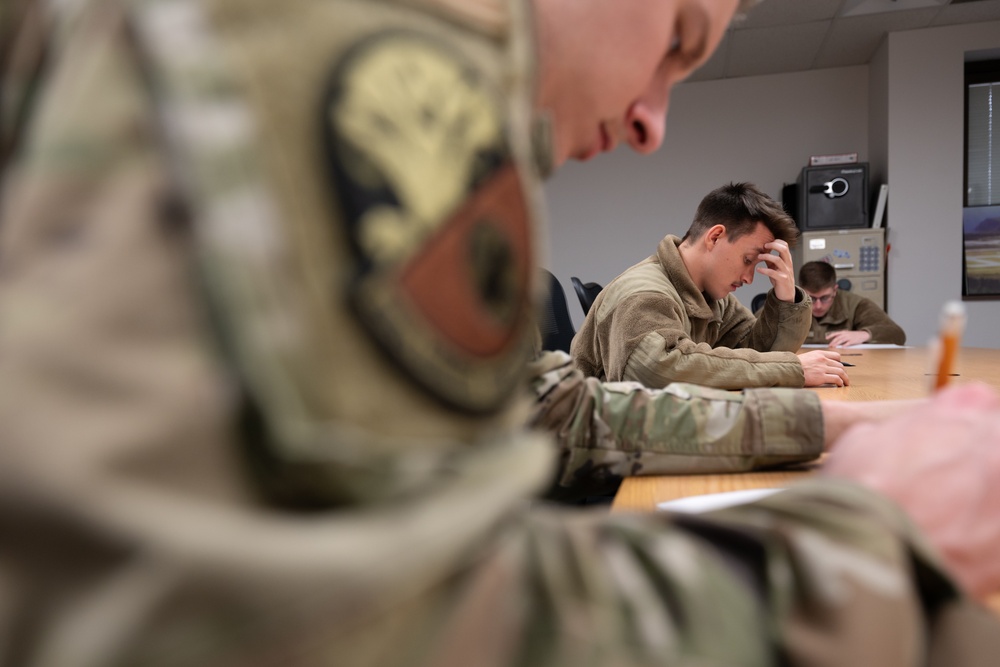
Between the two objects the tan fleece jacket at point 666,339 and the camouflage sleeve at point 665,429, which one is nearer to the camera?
the camouflage sleeve at point 665,429

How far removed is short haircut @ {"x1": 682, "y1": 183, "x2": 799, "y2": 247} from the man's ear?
0.09 ft

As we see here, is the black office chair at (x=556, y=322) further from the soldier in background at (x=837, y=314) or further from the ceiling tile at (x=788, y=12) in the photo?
the ceiling tile at (x=788, y=12)

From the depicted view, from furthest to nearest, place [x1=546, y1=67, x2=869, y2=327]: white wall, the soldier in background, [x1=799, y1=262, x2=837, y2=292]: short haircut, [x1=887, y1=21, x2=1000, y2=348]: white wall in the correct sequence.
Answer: [x1=546, y1=67, x2=869, y2=327]: white wall < [x1=887, y1=21, x2=1000, y2=348]: white wall < [x1=799, y1=262, x2=837, y2=292]: short haircut < the soldier in background

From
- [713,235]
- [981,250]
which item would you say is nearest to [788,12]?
[981,250]

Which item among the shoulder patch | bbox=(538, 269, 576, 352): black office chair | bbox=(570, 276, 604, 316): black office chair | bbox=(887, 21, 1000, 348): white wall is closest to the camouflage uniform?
the shoulder patch

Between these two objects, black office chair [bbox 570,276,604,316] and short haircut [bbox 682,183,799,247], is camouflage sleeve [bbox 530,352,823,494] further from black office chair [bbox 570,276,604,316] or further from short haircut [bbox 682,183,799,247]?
black office chair [bbox 570,276,604,316]

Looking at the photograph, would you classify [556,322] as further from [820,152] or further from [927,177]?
[820,152]

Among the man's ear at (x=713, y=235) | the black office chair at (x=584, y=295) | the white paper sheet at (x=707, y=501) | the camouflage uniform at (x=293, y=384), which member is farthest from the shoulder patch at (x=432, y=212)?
the black office chair at (x=584, y=295)

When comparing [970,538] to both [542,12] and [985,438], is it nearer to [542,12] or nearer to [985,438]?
[985,438]

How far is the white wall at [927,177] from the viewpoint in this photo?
445cm

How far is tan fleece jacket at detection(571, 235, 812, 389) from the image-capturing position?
1.59 m

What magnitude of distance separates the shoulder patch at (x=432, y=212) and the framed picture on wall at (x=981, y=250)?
5309 millimetres

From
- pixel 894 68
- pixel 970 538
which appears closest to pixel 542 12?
pixel 970 538

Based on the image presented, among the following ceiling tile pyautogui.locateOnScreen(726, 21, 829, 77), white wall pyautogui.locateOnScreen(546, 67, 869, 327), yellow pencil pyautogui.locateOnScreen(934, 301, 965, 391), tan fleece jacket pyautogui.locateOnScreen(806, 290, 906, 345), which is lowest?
A: tan fleece jacket pyautogui.locateOnScreen(806, 290, 906, 345)
